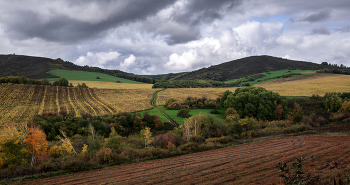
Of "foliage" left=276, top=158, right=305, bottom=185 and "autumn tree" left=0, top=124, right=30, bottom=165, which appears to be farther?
"autumn tree" left=0, top=124, right=30, bottom=165

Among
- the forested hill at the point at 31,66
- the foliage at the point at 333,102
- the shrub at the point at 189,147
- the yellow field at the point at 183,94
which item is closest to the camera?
the shrub at the point at 189,147

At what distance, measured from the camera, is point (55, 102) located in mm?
65188

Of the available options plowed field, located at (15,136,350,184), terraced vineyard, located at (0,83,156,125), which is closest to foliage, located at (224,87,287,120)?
terraced vineyard, located at (0,83,156,125)

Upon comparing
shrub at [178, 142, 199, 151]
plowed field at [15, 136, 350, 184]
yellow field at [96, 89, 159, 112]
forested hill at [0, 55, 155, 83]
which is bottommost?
shrub at [178, 142, 199, 151]

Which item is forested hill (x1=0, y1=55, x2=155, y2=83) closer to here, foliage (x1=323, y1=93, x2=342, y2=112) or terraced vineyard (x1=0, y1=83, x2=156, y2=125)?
terraced vineyard (x1=0, y1=83, x2=156, y2=125)

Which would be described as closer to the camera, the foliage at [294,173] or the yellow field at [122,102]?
the foliage at [294,173]

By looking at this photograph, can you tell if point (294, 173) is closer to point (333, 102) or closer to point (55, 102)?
point (333, 102)

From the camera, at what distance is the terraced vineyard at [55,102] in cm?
5253

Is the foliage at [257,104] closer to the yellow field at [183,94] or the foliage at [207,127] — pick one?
the foliage at [207,127]

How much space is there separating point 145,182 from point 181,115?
46.0m

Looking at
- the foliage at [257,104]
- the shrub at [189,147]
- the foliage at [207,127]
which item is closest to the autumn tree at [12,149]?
the shrub at [189,147]

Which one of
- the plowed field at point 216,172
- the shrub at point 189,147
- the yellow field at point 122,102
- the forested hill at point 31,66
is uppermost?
the forested hill at point 31,66

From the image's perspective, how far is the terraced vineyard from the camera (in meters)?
52.5

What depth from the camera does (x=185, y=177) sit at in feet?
46.6
